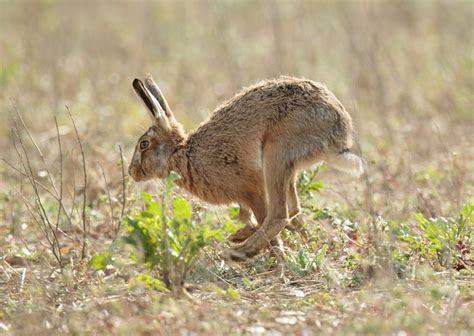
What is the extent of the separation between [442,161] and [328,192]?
1.17m

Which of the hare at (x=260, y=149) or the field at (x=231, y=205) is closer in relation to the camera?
the field at (x=231, y=205)

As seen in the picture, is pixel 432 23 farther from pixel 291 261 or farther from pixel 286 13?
pixel 291 261

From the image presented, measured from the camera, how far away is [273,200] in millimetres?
5672

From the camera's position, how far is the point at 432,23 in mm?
13141

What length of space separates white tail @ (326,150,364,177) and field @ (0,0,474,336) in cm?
25

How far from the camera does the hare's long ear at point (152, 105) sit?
5.69 meters

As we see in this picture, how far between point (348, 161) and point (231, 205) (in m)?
0.97

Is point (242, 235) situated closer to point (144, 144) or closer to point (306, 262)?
point (306, 262)

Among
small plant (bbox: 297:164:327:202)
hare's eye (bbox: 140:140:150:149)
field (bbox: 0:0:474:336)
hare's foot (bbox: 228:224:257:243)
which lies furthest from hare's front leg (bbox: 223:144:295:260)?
hare's eye (bbox: 140:140:150:149)

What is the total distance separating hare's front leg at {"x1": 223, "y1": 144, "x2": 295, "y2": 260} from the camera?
5609 mm

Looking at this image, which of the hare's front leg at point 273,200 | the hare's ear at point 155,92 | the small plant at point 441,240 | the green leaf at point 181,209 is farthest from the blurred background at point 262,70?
the green leaf at point 181,209

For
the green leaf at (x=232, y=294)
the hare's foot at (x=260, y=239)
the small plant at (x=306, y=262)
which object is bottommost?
the green leaf at (x=232, y=294)

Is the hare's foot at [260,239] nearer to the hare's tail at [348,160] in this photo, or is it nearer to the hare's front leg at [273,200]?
the hare's front leg at [273,200]

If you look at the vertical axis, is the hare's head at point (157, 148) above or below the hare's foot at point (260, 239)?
above
